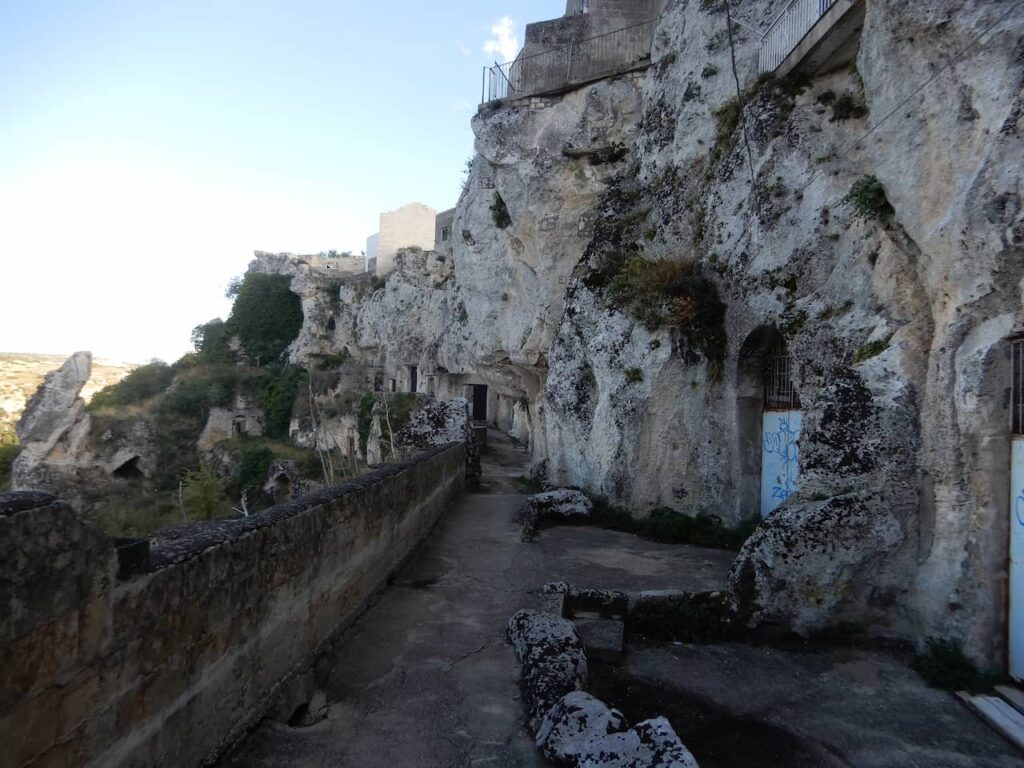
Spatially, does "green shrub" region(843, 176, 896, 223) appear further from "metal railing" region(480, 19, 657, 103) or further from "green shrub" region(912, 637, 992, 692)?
"metal railing" region(480, 19, 657, 103)

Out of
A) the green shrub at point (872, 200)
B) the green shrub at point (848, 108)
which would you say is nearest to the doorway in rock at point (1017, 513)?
the green shrub at point (872, 200)

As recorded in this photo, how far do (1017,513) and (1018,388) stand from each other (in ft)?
3.28

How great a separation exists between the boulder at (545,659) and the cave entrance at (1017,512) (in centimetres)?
338

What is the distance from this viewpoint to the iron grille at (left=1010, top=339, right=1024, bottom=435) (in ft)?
16.0

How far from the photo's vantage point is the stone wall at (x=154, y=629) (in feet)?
6.86

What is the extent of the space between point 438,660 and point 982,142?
640 centimetres

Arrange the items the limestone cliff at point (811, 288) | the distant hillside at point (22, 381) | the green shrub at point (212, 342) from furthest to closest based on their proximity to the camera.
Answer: the green shrub at point (212, 342) < the distant hillside at point (22, 381) < the limestone cliff at point (811, 288)

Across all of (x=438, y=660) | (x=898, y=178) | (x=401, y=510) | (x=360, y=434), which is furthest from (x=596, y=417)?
(x=360, y=434)

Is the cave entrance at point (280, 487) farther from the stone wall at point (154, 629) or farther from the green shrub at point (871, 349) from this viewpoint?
the green shrub at point (871, 349)

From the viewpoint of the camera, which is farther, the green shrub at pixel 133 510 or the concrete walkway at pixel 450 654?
the green shrub at pixel 133 510

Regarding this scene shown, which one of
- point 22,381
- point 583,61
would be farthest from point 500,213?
point 22,381

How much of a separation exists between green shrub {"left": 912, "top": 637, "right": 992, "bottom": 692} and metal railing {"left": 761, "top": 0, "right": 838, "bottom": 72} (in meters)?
7.67

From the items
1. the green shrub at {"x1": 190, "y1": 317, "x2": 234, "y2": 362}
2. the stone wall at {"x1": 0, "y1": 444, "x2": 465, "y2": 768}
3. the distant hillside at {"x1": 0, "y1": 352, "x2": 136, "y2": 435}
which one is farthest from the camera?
the green shrub at {"x1": 190, "y1": 317, "x2": 234, "y2": 362}

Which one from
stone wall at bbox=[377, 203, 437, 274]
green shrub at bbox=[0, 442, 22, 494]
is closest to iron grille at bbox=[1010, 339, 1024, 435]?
stone wall at bbox=[377, 203, 437, 274]
